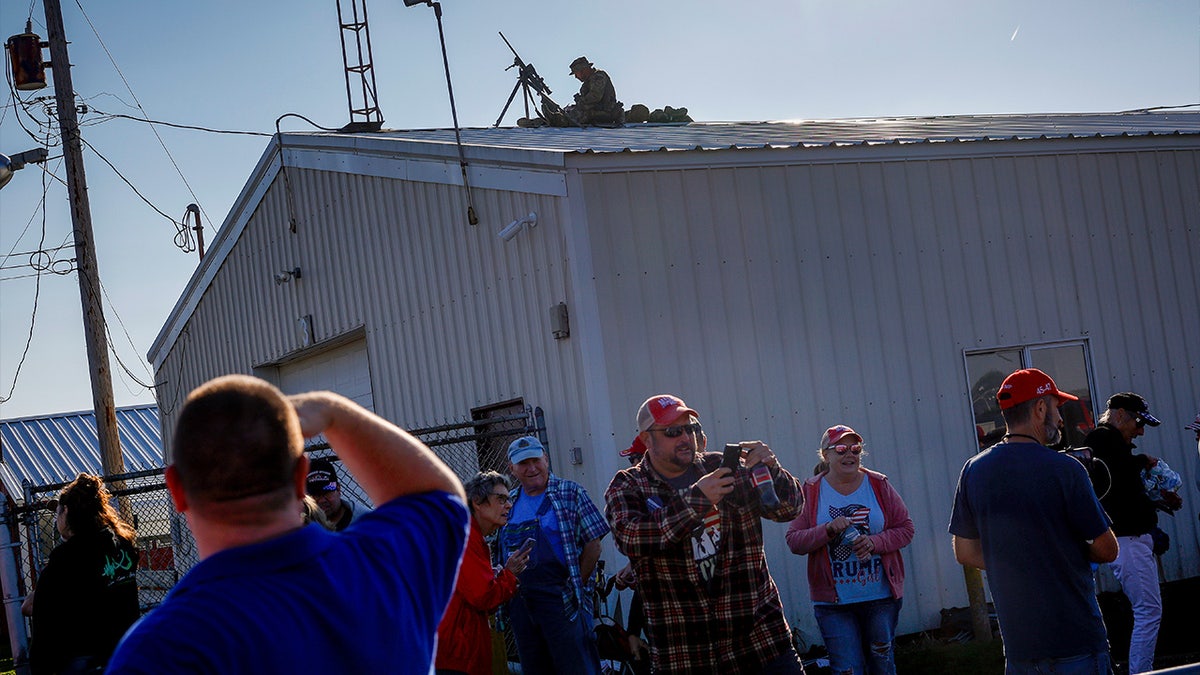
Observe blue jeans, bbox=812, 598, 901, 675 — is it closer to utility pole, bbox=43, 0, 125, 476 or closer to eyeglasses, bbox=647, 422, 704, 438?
eyeglasses, bbox=647, 422, 704, 438

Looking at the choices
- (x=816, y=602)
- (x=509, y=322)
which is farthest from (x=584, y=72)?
(x=816, y=602)

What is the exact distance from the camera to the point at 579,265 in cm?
939

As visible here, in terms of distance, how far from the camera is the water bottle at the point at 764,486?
5309mm

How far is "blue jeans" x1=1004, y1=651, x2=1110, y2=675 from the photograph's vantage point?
4.94 meters

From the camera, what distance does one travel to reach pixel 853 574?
689cm

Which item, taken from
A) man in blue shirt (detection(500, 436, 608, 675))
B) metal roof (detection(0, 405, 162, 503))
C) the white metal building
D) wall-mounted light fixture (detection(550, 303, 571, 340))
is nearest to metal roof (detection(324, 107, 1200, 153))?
the white metal building

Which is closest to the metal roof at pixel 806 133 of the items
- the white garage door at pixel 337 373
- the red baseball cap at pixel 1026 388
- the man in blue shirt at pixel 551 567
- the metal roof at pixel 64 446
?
the white garage door at pixel 337 373

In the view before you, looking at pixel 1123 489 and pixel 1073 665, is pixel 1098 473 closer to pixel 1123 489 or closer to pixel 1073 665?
pixel 1123 489

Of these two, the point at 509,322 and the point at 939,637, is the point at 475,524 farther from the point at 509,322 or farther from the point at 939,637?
the point at 939,637

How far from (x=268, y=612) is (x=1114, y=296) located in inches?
429

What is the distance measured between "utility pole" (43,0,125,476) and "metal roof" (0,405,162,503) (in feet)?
27.0

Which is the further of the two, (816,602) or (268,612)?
(816,602)

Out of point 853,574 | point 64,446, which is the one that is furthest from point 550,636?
point 64,446

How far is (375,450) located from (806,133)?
1110 cm
